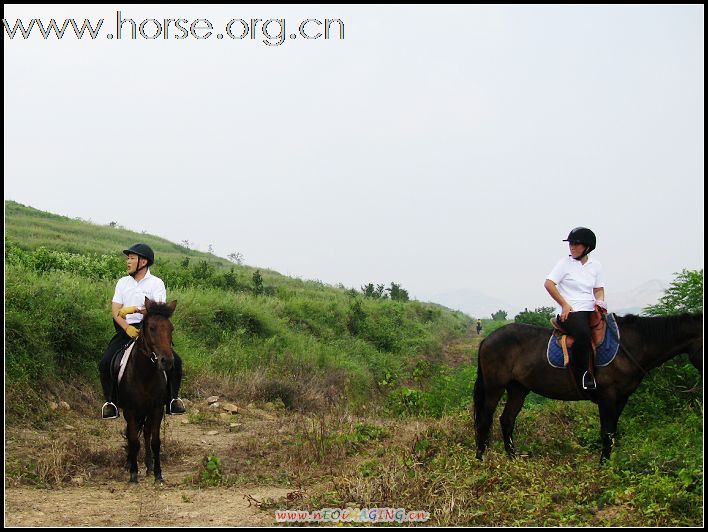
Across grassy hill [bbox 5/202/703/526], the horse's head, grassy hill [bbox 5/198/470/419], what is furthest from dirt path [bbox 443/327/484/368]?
the horse's head

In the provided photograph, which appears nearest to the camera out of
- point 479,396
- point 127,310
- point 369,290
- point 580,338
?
point 580,338

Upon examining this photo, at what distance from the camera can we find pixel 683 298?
8.41 meters

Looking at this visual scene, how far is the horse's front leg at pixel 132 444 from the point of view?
281 inches

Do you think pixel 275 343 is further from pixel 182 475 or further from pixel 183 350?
pixel 182 475

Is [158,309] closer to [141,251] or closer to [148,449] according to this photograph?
[141,251]

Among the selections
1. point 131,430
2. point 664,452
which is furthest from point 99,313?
point 664,452

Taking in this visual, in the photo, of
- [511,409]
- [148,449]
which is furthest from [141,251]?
[511,409]

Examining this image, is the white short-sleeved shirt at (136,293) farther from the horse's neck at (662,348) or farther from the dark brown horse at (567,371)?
the horse's neck at (662,348)

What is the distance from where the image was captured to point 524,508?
18.5 ft

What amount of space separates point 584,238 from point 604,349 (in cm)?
124

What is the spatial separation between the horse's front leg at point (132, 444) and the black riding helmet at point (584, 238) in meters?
5.26

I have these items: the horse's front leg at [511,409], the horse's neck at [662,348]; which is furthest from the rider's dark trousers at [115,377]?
the horse's neck at [662,348]

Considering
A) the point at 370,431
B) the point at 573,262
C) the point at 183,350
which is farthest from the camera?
the point at 183,350

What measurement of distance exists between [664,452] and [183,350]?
380 inches
